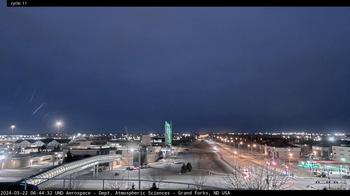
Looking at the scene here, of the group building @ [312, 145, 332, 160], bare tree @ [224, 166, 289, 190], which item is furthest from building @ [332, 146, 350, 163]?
bare tree @ [224, 166, 289, 190]

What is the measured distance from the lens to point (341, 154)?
5450cm

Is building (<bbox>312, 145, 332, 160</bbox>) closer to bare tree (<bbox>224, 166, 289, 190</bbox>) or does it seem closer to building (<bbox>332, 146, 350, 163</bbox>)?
building (<bbox>332, 146, 350, 163</bbox>)

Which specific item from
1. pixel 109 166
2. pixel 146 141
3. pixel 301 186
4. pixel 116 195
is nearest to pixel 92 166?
pixel 109 166

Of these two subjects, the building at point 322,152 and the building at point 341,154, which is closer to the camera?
the building at point 341,154

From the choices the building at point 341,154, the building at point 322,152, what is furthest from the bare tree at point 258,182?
the building at point 322,152

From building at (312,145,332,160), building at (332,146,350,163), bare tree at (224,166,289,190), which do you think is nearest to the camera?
bare tree at (224,166,289,190)

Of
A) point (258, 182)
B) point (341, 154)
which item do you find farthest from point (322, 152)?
point (258, 182)

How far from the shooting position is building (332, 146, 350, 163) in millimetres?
52312

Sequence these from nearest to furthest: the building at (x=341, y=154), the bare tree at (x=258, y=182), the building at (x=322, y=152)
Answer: the bare tree at (x=258, y=182), the building at (x=341, y=154), the building at (x=322, y=152)

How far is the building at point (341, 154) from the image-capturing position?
52312 millimetres

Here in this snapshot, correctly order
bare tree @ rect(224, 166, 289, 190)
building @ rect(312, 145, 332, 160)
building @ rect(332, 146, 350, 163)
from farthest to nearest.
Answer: building @ rect(312, 145, 332, 160)
building @ rect(332, 146, 350, 163)
bare tree @ rect(224, 166, 289, 190)

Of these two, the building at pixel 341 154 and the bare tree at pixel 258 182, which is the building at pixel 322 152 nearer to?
the building at pixel 341 154

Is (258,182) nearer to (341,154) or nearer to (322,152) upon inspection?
(341,154)

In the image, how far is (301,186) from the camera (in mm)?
28484
